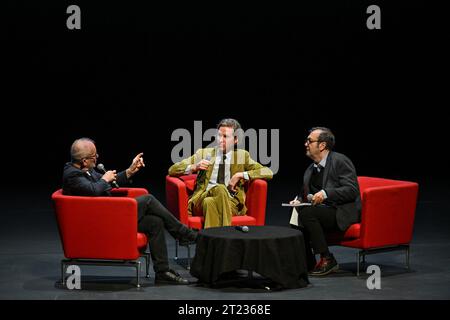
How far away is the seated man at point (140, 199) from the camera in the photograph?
6148 millimetres

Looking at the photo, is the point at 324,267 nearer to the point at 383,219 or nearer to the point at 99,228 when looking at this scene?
the point at 383,219

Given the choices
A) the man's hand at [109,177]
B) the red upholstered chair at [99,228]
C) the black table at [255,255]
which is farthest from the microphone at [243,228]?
the man's hand at [109,177]

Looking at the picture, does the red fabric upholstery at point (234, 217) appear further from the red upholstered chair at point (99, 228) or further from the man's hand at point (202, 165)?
the red upholstered chair at point (99, 228)

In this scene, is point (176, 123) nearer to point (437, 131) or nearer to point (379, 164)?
point (379, 164)

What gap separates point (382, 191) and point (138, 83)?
5.47 metres

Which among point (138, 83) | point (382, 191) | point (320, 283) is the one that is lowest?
point (320, 283)

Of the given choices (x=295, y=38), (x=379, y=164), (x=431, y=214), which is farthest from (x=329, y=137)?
(x=379, y=164)

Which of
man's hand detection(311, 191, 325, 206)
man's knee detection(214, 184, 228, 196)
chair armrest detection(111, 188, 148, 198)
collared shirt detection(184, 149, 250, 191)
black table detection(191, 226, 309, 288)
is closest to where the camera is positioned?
black table detection(191, 226, 309, 288)

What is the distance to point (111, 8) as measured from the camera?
10906 mm

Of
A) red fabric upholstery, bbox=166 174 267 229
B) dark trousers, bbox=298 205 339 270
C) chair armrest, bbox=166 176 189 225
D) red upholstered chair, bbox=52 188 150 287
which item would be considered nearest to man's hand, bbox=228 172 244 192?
red fabric upholstery, bbox=166 174 267 229

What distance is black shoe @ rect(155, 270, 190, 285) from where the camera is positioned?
20.5ft

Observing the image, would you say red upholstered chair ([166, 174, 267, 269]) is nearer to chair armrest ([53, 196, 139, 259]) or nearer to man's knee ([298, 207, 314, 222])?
man's knee ([298, 207, 314, 222])

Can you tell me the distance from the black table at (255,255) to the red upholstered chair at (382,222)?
0.59 metres

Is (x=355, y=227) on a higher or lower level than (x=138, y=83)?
lower
